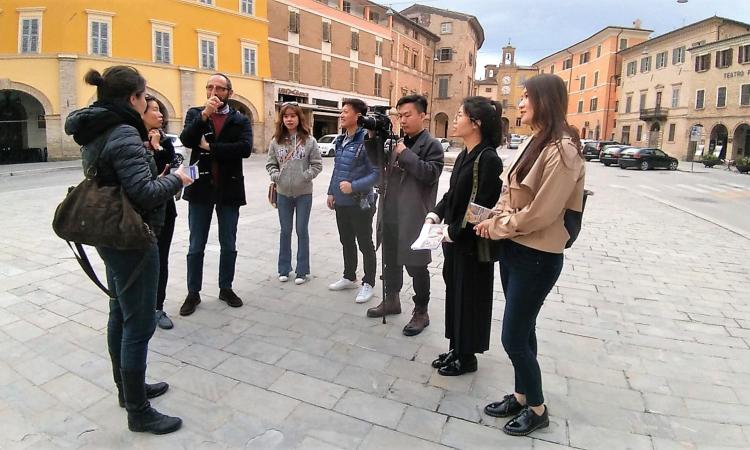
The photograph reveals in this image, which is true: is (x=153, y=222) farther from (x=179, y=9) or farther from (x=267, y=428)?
(x=179, y=9)

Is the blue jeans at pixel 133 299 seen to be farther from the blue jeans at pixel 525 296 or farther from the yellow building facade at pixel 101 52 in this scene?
the yellow building facade at pixel 101 52

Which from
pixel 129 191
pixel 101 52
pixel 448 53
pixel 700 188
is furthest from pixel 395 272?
pixel 448 53

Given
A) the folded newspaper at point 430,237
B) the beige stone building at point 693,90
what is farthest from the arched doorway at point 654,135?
the folded newspaper at point 430,237

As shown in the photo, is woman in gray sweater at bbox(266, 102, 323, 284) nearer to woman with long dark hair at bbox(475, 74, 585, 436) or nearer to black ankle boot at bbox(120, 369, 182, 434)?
black ankle boot at bbox(120, 369, 182, 434)

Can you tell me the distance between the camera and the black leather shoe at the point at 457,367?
3.28 m

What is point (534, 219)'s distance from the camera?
2.32 meters

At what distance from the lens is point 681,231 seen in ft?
29.9

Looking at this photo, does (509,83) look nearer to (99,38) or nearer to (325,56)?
(325,56)

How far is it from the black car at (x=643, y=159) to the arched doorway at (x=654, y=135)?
1964cm

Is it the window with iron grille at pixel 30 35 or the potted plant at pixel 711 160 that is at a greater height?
the window with iron grille at pixel 30 35

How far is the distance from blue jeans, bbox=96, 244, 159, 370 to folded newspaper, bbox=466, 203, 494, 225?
178 cm

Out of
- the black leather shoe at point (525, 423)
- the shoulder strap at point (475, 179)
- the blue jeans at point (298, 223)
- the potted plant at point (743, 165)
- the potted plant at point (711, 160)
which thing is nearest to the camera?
the black leather shoe at point (525, 423)

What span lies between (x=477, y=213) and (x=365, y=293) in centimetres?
222

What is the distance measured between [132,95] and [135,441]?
1.82 meters
